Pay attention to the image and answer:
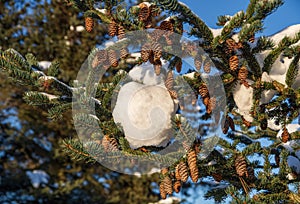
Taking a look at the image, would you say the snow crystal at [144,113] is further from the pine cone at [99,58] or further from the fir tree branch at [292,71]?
the fir tree branch at [292,71]

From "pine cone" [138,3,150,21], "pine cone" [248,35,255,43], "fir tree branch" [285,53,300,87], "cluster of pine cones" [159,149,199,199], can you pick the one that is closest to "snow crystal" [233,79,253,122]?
"fir tree branch" [285,53,300,87]

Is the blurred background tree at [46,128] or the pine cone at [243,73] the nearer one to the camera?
the pine cone at [243,73]

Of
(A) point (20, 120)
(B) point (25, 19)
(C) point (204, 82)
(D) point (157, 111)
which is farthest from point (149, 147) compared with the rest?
(B) point (25, 19)

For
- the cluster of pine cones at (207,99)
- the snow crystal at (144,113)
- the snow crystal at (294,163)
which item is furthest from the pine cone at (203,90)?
the snow crystal at (294,163)

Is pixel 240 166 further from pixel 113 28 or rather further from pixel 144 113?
pixel 113 28

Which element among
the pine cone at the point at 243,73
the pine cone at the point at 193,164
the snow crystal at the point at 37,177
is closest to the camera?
the pine cone at the point at 193,164

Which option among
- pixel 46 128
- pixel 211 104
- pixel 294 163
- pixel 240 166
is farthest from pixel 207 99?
pixel 46 128
